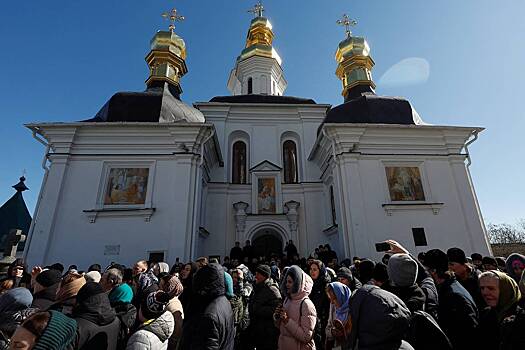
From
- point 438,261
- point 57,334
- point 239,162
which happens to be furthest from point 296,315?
point 239,162

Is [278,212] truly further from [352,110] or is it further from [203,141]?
[352,110]

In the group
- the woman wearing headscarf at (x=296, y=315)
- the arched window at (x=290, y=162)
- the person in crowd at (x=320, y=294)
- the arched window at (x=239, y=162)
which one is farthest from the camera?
→ the arched window at (x=290, y=162)

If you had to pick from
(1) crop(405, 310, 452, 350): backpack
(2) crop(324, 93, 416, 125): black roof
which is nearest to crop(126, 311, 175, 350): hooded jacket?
(1) crop(405, 310, 452, 350): backpack

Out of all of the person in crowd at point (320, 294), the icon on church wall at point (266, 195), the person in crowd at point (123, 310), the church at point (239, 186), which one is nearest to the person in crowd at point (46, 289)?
the person in crowd at point (123, 310)

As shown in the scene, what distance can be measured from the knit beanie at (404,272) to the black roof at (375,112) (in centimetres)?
1170

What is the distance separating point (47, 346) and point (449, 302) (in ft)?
10.0

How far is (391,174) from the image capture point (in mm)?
12469

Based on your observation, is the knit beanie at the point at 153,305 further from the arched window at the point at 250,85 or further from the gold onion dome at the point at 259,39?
the gold onion dome at the point at 259,39

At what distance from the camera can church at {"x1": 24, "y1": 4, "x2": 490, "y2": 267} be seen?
10711 millimetres

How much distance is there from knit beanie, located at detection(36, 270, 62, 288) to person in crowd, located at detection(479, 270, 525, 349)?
167 inches

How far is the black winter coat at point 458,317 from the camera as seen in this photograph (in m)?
2.31

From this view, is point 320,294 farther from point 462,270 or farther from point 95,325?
point 95,325

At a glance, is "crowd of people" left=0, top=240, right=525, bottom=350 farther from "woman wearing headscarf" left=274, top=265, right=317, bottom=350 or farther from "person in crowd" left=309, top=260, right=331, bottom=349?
"person in crowd" left=309, top=260, right=331, bottom=349

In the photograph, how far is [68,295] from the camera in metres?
2.66
